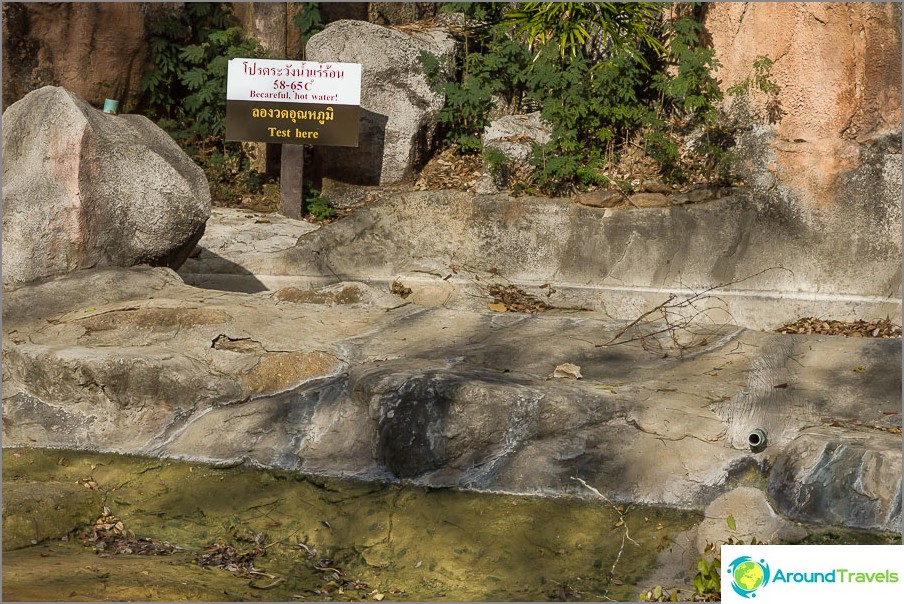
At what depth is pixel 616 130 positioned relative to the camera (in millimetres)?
9094

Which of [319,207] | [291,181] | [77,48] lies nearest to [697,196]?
[319,207]

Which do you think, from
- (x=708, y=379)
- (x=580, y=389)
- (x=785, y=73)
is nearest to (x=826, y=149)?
(x=785, y=73)

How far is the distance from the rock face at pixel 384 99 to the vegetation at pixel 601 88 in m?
0.22

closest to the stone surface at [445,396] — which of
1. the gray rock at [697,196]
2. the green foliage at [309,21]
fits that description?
the gray rock at [697,196]

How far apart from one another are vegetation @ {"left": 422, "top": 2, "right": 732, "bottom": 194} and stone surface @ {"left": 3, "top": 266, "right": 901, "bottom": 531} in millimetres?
3423

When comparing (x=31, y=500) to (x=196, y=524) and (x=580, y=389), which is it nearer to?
(x=196, y=524)

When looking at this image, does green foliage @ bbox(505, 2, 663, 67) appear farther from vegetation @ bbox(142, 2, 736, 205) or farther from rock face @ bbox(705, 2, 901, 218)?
rock face @ bbox(705, 2, 901, 218)

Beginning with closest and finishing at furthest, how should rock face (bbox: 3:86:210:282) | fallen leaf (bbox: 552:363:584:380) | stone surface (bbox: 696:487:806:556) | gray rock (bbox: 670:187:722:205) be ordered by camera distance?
stone surface (bbox: 696:487:806:556) < fallen leaf (bbox: 552:363:584:380) < rock face (bbox: 3:86:210:282) < gray rock (bbox: 670:187:722:205)

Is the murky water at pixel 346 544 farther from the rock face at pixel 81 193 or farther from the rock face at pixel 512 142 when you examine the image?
the rock face at pixel 512 142

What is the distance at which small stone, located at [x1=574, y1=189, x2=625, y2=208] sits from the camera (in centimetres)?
823

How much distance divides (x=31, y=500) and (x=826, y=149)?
640 centimetres

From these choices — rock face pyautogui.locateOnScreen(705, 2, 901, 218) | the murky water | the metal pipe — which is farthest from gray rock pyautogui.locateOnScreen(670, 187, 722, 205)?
the murky water

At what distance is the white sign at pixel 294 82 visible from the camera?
8961 millimetres

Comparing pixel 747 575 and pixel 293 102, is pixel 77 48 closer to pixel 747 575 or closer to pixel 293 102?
pixel 293 102
